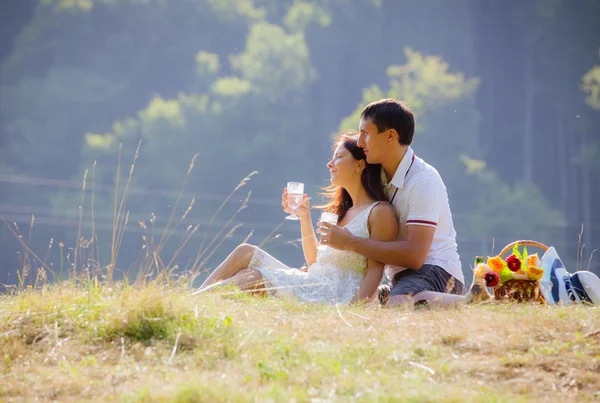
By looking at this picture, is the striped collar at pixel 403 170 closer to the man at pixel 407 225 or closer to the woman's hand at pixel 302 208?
the man at pixel 407 225

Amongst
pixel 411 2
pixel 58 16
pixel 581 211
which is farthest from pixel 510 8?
pixel 58 16

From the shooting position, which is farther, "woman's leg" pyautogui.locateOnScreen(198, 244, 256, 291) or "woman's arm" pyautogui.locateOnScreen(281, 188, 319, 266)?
"woman's leg" pyautogui.locateOnScreen(198, 244, 256, 291)

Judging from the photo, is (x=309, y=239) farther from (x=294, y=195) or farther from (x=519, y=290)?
(x=519, y=290)

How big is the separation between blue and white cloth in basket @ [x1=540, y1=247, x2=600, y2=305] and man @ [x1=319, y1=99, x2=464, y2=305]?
0.59m

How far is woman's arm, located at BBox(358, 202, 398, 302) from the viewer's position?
4754 millimetres

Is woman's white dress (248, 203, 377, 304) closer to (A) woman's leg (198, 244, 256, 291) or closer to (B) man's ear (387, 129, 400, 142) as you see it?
(A) woman's leg (198, 244, 256, 291)

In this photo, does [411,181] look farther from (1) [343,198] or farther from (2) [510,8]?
(2) [510,8]

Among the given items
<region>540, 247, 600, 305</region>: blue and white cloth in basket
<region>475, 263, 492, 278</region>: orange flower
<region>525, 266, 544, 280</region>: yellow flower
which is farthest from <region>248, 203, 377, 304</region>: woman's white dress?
<region>540, 247, 600, 305</region>: blue and white cloth in basket

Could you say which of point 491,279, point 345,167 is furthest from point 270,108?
point 491,279

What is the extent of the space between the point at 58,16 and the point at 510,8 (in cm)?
3624

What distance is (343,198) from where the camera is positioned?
5.23 m

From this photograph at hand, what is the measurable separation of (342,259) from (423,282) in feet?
1.72

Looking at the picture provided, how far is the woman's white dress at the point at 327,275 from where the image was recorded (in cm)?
478

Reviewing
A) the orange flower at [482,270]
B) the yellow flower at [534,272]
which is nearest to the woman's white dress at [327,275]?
the orange flower at [482,270]
